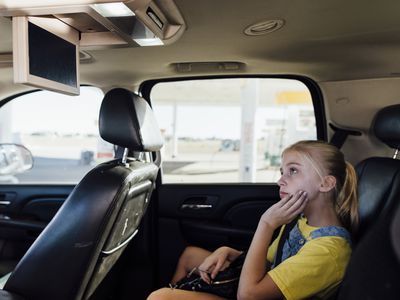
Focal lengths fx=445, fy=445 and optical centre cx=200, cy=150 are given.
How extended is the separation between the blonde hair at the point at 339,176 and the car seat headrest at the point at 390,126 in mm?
387

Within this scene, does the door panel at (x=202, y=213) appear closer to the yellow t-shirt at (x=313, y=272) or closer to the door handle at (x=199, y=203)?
Answer: the door handle at (x=199, y=203)

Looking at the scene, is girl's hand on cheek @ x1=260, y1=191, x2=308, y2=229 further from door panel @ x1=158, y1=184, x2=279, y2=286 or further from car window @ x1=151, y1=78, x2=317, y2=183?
car window @ x1=151, y1=78, x2=317, y2=183

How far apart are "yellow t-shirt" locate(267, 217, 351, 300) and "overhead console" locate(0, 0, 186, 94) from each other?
99 cm

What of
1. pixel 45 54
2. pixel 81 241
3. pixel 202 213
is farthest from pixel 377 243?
pixel 202 213

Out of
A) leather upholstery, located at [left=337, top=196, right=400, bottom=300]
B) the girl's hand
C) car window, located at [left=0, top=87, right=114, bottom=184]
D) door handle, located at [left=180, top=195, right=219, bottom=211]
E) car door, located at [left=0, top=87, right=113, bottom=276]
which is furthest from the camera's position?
car window, located at [left=0, top=87, right=114, bottom=184]

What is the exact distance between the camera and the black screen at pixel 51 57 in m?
1.49

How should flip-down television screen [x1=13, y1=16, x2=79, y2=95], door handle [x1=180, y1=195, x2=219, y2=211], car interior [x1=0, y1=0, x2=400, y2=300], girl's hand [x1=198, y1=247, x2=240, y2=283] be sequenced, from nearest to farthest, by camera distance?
flip-down television screen [x1=13, y1=16, x2=79, y2=95] → car interior [x1=0, y1=0, x2=400, y2=300] → girl's hand [x1=198, y1=247, x2=240, y2=283] → door handle [x1=180, y1=195, x2=219, y2=211]

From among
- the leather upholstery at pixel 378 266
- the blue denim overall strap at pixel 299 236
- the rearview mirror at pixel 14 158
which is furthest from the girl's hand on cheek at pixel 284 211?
the rearview mirror at pixel 14 158

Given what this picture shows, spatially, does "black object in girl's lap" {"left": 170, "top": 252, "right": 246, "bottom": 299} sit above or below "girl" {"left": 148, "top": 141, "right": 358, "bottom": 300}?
below

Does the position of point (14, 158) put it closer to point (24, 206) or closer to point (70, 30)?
point (24, 206)

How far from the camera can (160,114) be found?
3277 mm

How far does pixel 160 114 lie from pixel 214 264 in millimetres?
1592

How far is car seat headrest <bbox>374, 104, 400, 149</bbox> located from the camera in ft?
6.34

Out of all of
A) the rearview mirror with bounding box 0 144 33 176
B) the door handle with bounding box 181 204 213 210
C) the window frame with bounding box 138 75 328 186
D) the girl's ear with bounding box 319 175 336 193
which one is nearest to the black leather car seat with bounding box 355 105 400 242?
the girl's ear with bounding box 319 175 336 193
